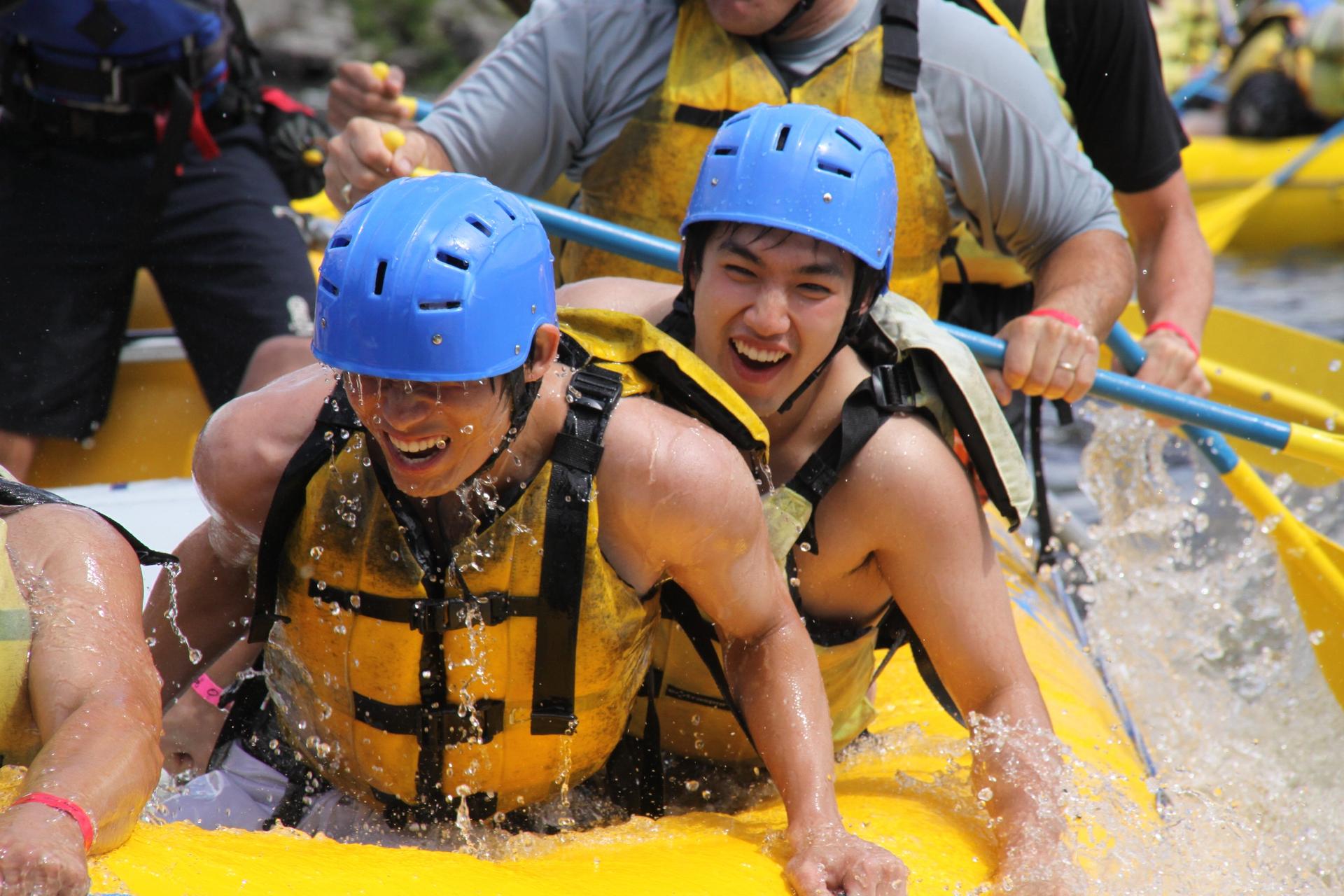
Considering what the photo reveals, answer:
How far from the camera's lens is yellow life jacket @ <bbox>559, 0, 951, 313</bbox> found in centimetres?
312

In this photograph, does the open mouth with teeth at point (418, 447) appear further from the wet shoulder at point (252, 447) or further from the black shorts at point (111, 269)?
the black shorts at point (111, 269)

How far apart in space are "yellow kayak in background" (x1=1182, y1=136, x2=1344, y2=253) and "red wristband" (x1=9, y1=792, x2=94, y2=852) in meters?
9.59

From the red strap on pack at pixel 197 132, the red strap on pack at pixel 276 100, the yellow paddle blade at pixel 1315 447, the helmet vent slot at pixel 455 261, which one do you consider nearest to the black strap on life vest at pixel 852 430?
the helmet vent slot at pixel 455 261

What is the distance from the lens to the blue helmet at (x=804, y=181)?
2.36 meters

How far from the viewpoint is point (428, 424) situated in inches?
78.2

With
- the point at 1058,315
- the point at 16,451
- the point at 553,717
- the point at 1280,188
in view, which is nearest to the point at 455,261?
the point at 553,717

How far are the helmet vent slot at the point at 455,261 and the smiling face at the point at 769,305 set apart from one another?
572mm

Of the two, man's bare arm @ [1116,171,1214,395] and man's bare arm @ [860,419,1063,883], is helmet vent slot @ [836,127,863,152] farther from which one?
man's bare arm @ [1116,171,1214,395]

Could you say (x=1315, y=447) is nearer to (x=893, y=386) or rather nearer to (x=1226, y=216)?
(x=893, y=386)

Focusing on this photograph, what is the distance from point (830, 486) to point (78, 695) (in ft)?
4.01

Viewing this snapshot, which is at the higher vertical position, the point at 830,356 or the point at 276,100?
the point at 830,356

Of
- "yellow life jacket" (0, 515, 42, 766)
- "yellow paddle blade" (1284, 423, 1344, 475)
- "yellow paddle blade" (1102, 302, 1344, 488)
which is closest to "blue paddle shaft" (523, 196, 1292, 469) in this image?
"yellow paddle blade" (1284, 423, 1344, 475)

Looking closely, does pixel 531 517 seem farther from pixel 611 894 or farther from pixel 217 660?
pixel 217 660

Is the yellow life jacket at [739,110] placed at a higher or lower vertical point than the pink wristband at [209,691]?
higher
